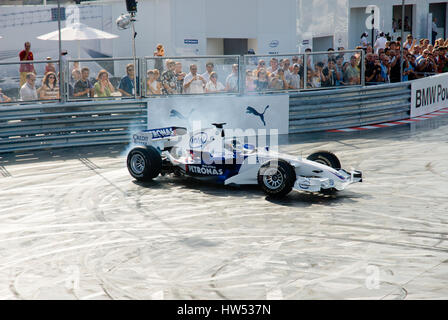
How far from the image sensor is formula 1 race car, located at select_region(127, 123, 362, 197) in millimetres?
10195

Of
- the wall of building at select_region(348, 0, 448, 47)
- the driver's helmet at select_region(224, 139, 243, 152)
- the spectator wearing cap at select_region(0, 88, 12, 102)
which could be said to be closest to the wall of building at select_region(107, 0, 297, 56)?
the spectator wearing cap at select_region(0, 88, 12, 102)

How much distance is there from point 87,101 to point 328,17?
1310 centimetres

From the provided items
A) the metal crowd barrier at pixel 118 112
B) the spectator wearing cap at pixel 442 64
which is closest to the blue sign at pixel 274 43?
the spectator wearing cap at pixel 442 64

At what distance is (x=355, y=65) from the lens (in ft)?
55.9

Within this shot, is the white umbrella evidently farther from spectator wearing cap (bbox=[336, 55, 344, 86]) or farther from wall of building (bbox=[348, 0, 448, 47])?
wall of building (bbox=[348, 0, 448, 47])

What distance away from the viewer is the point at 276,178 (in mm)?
10242

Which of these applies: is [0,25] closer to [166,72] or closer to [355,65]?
[166,72]

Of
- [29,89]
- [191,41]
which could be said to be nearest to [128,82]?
[29,89]

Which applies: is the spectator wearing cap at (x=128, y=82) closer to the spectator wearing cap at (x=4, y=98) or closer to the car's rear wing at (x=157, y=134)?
the spectator wearing cap at (x=4, y=98)

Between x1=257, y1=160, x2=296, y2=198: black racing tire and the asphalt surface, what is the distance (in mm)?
189

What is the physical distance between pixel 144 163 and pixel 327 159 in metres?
2.99

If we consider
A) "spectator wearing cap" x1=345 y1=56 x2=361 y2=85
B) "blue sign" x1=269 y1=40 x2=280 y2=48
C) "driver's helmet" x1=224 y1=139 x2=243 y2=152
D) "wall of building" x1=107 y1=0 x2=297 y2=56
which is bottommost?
"driver's helmet" x1=224 y1=139 x2=243 y2=152

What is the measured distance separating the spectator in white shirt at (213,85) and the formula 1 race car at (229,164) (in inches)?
140
